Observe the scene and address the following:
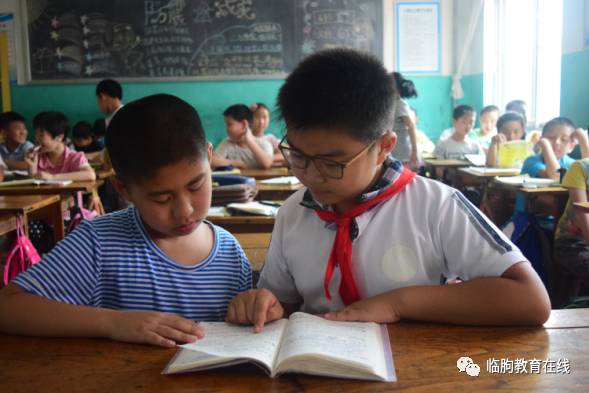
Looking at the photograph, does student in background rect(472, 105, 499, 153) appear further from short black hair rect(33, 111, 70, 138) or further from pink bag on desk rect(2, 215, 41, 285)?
pink bag on desk rect(2, 215, 41, 285)

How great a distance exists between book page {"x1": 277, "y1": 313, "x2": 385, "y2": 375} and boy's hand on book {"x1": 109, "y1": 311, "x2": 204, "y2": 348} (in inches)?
5.8

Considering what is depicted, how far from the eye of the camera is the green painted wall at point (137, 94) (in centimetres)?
670

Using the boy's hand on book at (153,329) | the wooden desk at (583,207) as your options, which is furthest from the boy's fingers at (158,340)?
the wooden desk at (583,207)

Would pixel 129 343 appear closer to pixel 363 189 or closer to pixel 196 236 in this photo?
pixel 196 236

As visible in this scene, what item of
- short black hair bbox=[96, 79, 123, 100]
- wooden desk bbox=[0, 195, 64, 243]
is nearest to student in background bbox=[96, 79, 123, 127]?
short black hair bbox=[96, 79, 123, 100]

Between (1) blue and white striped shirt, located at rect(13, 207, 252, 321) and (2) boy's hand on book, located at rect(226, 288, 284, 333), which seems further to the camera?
(1) blue and white striped shirt, located at rect(13, 207, 252, 321)

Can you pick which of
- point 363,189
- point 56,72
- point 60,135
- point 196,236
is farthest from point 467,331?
point 56,72

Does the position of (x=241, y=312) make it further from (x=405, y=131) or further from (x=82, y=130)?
(x=82, y=130)

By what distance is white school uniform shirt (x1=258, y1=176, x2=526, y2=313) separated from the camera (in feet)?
3.27

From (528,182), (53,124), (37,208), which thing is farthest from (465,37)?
(37,208)

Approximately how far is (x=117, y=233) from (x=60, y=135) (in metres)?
3.30

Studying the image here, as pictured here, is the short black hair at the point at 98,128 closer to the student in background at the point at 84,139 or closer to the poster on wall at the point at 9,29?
the student in background at the point at 84,139

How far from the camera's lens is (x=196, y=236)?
3.90 feet

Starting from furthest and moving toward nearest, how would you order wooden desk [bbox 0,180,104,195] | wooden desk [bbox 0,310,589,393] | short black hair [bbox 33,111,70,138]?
short black hair [bbox 33,111,70,138] < wooden desk [bbox 0,180,104,195] < wooden desk [bbox 0,310,589,393]
